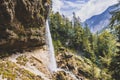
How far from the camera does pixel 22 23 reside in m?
50.4

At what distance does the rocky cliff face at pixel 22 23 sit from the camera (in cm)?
4641

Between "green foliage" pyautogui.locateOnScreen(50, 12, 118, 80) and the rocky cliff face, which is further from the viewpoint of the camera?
"green foliage" pyautogui.locateOnScreen(50, 12, 118, 80)

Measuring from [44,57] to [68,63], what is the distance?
51.6 feet

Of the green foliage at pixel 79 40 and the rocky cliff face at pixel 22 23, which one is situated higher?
the rocky cliff face at pixel 22 23

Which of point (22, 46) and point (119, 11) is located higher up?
point (119, 11)

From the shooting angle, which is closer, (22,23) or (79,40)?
(22,23)

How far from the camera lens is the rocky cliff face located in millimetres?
46406

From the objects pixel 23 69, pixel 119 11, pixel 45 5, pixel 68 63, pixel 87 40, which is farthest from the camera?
pixel 87 40

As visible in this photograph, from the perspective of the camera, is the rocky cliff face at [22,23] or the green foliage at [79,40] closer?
the rocky cliff face at [22,23]

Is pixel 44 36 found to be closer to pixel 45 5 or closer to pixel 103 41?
pixel 45 5

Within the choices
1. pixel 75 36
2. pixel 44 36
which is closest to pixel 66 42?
pixel 75 36

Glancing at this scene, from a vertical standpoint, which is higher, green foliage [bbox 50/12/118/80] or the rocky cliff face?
the rocky cliff face

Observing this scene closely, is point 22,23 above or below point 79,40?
above

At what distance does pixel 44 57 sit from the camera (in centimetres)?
5541
